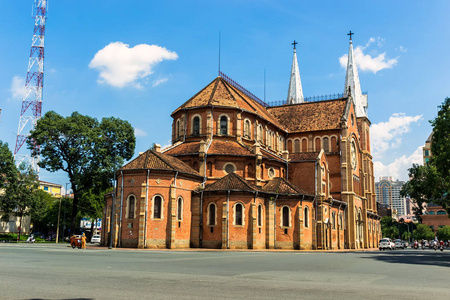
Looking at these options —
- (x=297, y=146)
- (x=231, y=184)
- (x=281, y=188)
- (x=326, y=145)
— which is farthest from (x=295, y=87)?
(x=231, y=184)

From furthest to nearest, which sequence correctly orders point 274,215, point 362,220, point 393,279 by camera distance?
point 362,220, point 274,215, point 393,279

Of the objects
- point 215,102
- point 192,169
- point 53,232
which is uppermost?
point 215,102

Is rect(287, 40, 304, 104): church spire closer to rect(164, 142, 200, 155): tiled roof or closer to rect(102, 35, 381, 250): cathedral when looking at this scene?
rect(102, 35, 381, 250): cathedral


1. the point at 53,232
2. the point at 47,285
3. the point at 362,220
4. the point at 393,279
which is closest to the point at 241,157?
the point at 362,220

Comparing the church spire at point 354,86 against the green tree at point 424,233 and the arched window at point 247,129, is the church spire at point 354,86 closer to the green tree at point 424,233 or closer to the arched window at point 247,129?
the arched window at point 247,129

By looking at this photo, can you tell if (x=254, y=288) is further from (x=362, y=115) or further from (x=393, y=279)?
(x=362, y=115)

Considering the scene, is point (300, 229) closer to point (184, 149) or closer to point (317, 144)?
point (184, 149)

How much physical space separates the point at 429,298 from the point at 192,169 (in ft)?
115

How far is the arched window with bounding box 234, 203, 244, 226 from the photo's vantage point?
40.7 metres

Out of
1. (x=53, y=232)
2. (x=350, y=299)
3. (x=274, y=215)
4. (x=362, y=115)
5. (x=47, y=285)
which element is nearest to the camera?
(x=350, y=299)

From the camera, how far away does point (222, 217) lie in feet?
132

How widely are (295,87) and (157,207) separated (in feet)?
147

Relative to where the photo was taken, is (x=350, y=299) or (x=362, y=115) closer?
(x=350, y=299)

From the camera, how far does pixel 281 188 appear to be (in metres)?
44.2
